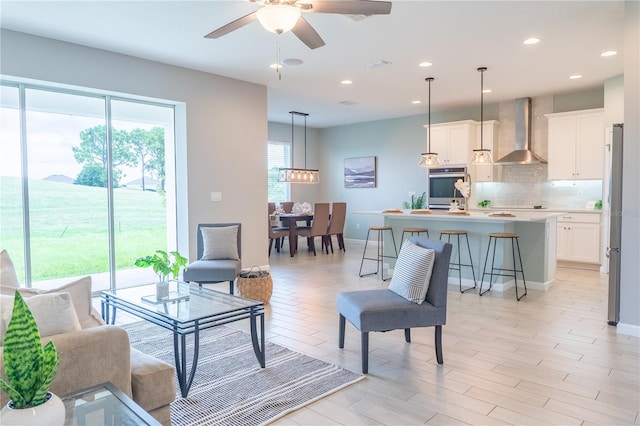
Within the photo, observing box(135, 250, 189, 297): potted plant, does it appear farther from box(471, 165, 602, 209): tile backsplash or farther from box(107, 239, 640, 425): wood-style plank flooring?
box(471, 165, 602, 209): tile backsplash

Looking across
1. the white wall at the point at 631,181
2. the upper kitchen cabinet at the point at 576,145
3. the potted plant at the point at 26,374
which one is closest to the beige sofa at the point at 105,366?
the potted plant at the point at 26,374

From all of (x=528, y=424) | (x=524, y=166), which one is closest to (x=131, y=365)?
(x=528, y=424)

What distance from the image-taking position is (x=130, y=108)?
5.25 m

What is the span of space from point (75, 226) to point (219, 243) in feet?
5.49

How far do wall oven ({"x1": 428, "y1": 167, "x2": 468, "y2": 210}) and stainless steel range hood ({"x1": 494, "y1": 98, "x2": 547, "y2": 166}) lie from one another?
0.78m

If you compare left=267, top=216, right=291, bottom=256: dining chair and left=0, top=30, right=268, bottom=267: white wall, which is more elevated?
left=0, top=30, right=268, bottom=267: white wall

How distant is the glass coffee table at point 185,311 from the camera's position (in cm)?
A: 257

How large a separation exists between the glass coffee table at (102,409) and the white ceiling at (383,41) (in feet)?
10.2

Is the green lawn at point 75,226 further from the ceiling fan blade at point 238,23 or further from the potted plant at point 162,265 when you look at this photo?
the ceiling fan blade at point 238,23

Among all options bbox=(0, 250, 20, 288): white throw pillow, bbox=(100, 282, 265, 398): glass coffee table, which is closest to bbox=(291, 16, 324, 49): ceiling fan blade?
bbox=(100, 282, 265, 398): glass coffee table

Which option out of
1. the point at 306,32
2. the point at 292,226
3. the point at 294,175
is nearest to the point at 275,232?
the point at 292,226

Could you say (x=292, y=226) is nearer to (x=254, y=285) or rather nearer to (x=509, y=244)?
(x=254, y=285)

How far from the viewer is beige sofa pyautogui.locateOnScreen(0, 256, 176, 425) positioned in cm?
165

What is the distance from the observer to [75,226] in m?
4.84
